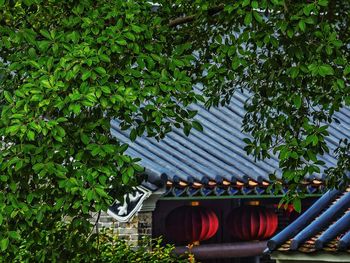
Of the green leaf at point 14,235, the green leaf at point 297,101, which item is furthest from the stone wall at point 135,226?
the green leaf at point 14,235

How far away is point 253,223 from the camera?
18.9 meters

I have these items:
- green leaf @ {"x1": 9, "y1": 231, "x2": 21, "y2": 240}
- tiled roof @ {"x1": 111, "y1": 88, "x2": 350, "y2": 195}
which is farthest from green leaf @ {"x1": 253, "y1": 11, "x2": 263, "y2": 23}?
tiled roof @ {"x1": 111, "y1": 88, "x2": 350, "y2": 195}

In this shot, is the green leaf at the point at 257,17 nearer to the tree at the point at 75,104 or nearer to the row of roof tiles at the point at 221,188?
the tree at the point at 75,104

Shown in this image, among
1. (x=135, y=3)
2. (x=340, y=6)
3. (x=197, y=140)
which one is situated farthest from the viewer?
(x=197, y=140)

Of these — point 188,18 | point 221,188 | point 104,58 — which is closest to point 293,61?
point 188,18

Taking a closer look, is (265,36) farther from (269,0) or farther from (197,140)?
(197,140)

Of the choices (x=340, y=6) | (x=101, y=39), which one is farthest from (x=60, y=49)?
(x=340, y=6)

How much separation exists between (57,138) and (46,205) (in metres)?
0.54

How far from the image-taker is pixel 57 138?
9.26 meters

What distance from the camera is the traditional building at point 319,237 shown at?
540 inches

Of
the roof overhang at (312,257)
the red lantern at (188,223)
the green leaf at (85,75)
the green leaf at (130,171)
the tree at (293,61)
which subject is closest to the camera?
the green leaf at (85,75)

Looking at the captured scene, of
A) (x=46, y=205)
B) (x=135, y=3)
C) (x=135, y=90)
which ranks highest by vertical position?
(x=135, y=3)

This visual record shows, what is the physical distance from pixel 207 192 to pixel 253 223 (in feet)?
8.37

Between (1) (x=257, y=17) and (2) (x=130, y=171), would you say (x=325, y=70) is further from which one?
(2) (x=130, y=171)
